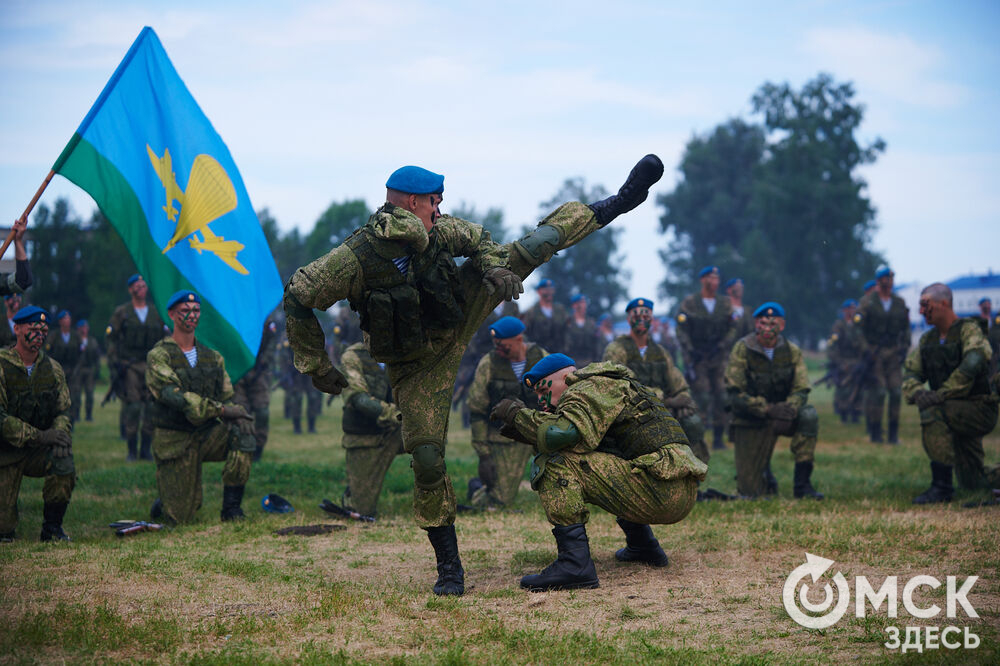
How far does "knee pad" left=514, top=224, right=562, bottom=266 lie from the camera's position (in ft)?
18.7

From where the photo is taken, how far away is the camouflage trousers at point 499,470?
31.9ft

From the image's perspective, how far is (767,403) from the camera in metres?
9.89

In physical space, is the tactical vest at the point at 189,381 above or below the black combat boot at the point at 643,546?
above

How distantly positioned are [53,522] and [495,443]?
13.5ft

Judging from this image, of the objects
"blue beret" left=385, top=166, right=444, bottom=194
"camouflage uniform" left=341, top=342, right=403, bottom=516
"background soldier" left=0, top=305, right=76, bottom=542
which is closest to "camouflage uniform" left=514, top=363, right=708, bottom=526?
"blue beret" left=385, top=166, right=444, bottom=194

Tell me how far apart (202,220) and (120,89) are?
1337 mm

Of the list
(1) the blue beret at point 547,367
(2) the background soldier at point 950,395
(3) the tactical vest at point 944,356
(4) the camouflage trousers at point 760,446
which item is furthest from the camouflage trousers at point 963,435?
(1) the blue beret at point 547,367

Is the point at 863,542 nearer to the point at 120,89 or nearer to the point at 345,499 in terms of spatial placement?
the point at 345,499

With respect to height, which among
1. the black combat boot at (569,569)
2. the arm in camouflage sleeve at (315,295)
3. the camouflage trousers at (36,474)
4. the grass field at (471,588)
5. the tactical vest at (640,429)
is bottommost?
the grass field at (471,588)

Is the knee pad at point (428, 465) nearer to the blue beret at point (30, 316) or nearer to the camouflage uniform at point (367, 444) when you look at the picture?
the camouflage uniform at point (367, 444)

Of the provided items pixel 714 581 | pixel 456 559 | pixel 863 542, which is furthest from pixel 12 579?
pixel 863 542

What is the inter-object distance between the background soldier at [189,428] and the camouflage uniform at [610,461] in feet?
12.3

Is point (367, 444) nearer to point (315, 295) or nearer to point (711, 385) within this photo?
point (315, 295)

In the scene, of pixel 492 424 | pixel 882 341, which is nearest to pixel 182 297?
pixel 492 424
